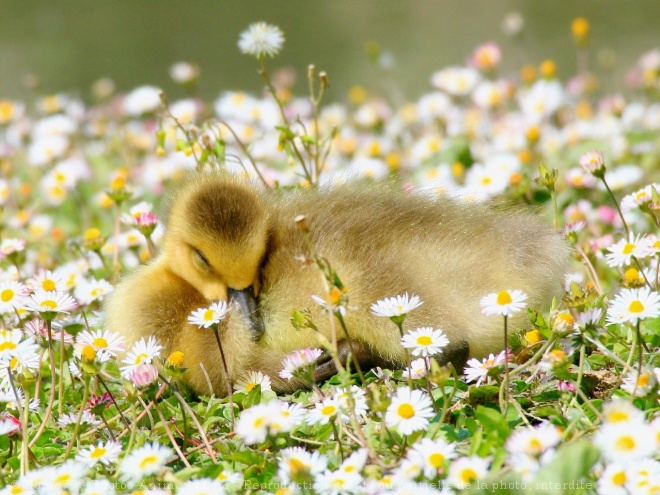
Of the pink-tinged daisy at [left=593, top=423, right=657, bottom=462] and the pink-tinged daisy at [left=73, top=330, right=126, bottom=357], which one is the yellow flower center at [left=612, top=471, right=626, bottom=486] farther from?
the pink-tinged daisy at [left=73, top=330, right=126, bottom=357]

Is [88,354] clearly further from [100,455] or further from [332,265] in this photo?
[332,265]

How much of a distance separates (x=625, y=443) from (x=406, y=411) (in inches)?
22.0

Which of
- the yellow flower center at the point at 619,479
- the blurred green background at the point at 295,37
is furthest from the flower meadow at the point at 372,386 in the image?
the blurred green background at the point at 295,37

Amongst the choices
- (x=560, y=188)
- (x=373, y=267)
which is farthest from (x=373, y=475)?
(x=560, y=188)

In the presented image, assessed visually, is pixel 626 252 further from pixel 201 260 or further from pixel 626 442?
pixel 201 260

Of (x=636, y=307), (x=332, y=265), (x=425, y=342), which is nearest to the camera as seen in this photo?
(x=636, y=307)

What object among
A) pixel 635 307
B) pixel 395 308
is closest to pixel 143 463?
pixel 395 308

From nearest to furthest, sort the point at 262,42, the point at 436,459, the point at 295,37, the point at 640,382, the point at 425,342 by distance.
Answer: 1. the point at 436,459
2. the point at 640,382
3. the point at 425,342
4. the point at 262,42
5. the point at 295,37

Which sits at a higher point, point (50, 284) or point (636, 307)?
point (50, 284)

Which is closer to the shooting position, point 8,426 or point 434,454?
point 434,454

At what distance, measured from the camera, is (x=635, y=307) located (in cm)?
220

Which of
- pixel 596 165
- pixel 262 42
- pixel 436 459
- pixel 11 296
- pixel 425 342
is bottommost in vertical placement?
pixel 436 459

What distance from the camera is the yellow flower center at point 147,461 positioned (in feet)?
6.25

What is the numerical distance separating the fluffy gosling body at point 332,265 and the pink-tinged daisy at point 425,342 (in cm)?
23
